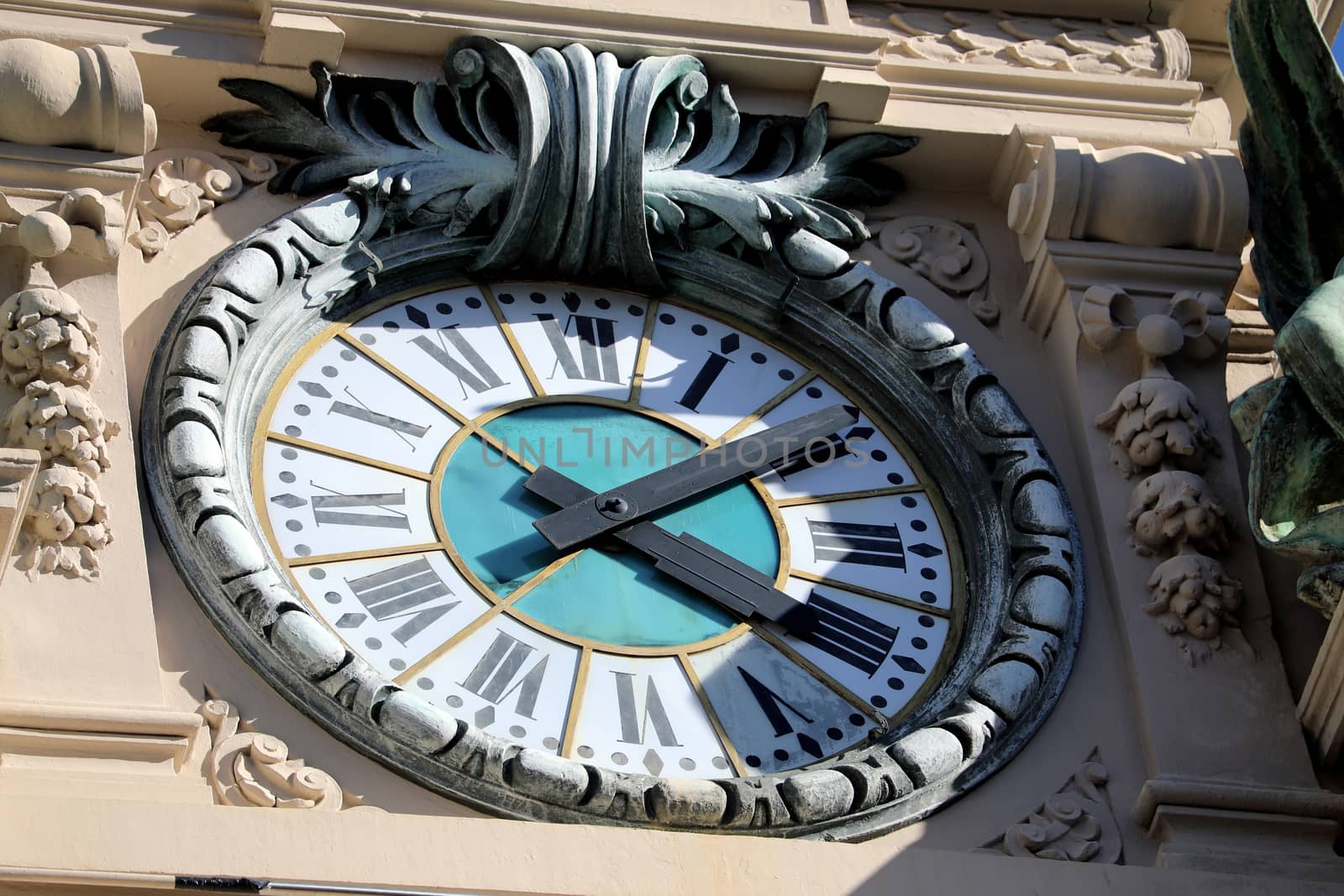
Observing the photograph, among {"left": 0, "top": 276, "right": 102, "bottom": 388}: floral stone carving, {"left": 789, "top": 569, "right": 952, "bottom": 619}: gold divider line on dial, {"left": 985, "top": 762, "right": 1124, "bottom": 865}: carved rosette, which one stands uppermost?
{"left": 0, "top": 276, "right": 102, "bottom": 388}: floral stone carving

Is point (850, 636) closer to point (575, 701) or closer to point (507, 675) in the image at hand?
point (575, 701)

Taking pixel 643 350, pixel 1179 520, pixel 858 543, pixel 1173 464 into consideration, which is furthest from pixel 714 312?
pixel 1179 520

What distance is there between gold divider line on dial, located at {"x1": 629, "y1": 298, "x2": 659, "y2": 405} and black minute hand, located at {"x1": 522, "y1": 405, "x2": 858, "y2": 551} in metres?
0.26

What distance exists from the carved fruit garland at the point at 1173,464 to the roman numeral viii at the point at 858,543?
588 millimetres

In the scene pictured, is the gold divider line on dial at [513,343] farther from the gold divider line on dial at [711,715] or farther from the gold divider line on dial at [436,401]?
the gold divider line on dial at [711,715]

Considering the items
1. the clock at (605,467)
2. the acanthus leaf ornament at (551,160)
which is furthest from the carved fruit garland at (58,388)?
the acanthus leaf ornament at (551,160)

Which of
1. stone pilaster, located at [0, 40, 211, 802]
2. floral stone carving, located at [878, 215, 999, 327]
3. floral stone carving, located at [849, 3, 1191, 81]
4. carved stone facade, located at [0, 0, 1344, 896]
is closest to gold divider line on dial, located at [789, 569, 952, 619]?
carved stone facade, located at [0, 0, 1344, 896]

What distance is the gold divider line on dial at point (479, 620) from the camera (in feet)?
21.0

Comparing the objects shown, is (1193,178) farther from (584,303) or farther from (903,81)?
(584,303)

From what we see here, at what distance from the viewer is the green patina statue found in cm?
643

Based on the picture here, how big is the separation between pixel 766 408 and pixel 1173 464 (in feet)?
3.43

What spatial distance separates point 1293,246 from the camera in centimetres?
713

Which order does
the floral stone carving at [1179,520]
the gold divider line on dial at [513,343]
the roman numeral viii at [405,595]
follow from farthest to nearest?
the gold divider line on dial at [513,343]
the floral stone carving at [1179,520]
the roman numeral viii at [405,595]

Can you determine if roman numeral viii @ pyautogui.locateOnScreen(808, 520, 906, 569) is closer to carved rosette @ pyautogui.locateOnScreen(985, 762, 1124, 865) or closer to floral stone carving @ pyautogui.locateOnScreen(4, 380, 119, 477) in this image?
carved rosette @ pyautogui.locateOnScreen(985, 762, 1124, 865)
